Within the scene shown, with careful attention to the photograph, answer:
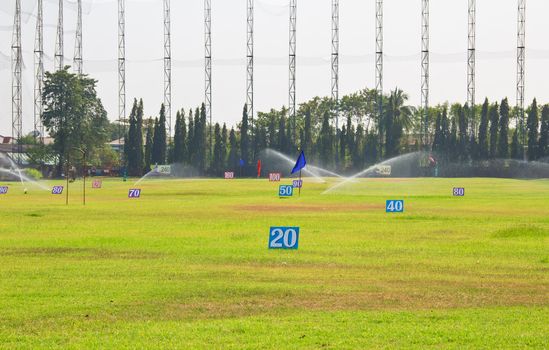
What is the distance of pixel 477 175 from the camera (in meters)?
151

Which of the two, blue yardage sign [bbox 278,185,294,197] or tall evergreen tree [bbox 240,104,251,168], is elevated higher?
tall evergreen tree [bbox 240,104,251,168]

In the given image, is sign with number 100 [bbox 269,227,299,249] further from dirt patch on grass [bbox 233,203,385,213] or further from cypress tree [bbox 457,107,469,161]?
cypress tree [bbox 457,107,469,161]

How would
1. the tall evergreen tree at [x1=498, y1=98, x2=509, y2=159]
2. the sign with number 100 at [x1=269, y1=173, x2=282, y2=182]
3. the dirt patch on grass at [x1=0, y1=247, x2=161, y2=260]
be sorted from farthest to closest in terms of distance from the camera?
the tall evergreen tree at [x1=498, y1=98, x2=509, y2=159] < the sign with number 100 at [x1=269, y1=173, x2=282, y2=182] < the dirt patch on grass at [x1=0, y1=247, x2=161, y2=260]

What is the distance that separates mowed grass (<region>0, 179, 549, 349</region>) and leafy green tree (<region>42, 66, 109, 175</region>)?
395ft

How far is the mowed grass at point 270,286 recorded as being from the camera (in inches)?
638

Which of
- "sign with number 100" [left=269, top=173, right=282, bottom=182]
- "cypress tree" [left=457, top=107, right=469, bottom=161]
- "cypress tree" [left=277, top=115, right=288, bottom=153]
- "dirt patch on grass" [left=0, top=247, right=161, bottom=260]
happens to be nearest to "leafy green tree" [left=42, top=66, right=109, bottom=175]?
"cypress tree" [left=277, top=115, right=288, bottom=153]

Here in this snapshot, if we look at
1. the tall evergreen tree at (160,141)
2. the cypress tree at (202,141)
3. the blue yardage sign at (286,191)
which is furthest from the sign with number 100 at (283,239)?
the cypress tree at (202,141)

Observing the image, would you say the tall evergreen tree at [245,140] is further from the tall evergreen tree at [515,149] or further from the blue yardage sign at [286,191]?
the blue yardage sign at [286,191]

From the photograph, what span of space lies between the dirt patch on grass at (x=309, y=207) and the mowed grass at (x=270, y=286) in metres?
13.2

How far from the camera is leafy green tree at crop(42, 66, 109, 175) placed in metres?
163

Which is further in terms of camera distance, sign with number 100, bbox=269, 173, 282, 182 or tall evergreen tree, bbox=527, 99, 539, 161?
tall evergreen tree, bbox=527, 99, 539, 161

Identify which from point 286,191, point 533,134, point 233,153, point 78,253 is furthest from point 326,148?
point 78,253

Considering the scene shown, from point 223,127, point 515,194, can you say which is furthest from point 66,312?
point 223,127

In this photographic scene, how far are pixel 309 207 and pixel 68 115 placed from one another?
11107 cm
